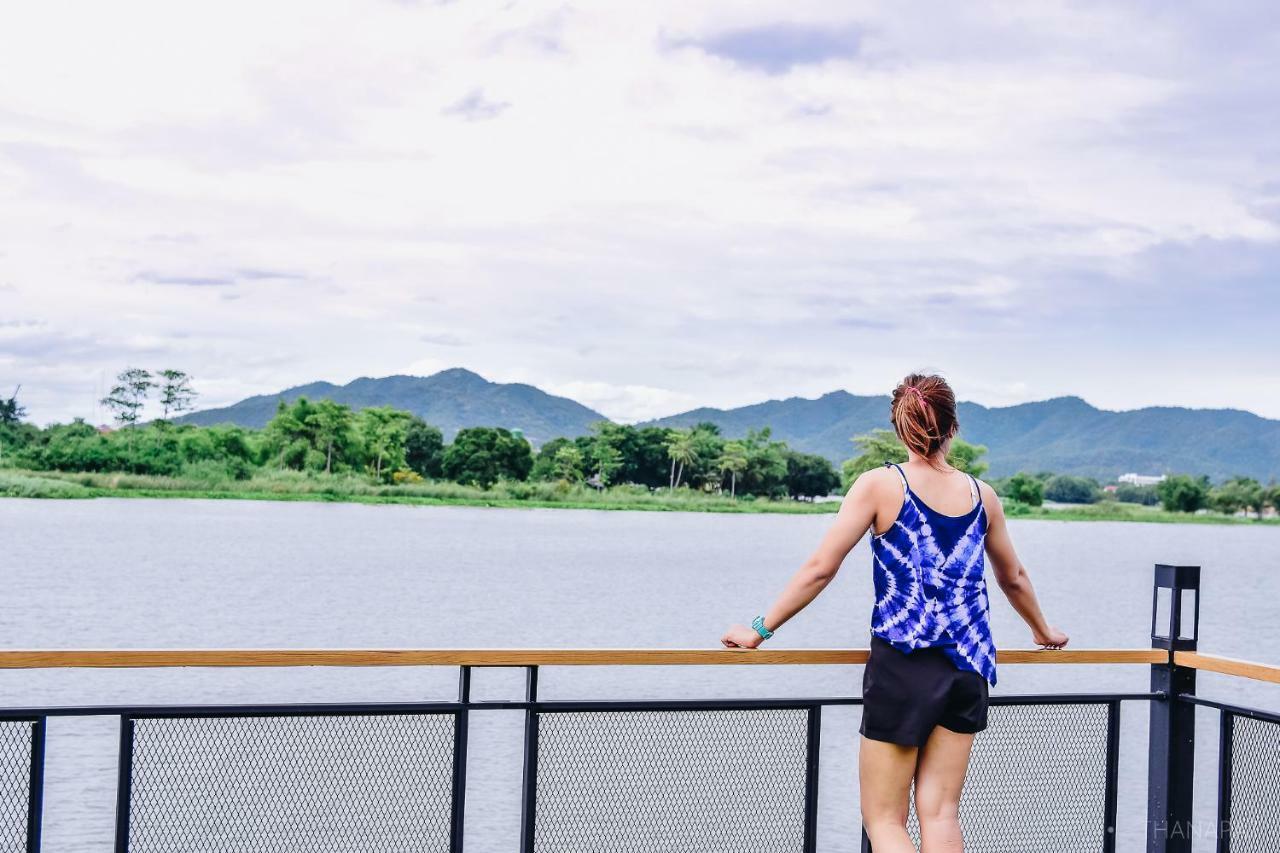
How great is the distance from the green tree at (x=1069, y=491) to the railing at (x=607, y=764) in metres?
135

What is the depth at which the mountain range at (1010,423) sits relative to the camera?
149m

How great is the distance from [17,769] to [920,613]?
86.6 inches

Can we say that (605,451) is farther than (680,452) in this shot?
No

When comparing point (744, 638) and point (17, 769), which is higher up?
point (744, 638)

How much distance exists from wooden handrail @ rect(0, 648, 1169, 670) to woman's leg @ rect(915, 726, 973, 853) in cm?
29

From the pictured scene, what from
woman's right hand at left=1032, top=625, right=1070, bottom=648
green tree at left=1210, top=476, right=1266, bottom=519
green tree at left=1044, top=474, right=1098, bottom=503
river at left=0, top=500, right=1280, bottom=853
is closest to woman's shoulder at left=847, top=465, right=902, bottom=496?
woman's right hand at left=1032, top=625, right=1070, bottom=648

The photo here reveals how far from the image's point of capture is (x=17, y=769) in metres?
3.58

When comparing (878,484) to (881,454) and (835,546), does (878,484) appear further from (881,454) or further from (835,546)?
(881,454)

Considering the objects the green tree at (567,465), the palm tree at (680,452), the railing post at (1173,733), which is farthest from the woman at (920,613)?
the palm tree at (680,452)

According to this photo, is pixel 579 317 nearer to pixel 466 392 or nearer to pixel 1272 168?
pixel 466 392

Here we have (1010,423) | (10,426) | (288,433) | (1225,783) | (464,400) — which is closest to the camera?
(1225,783)

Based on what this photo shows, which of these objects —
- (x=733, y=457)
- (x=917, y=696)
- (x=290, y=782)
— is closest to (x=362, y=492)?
(x=733, y=457)

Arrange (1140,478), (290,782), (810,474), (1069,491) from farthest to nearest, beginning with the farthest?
(1140,478) < (1069,491) < (810,474) < (290,782)

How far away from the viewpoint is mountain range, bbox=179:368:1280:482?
5876 inches
